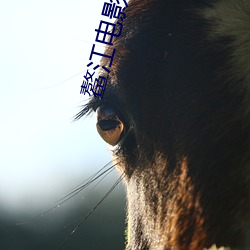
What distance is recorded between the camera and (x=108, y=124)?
2.71 m

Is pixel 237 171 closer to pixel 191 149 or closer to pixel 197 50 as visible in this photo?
pixel 191 149

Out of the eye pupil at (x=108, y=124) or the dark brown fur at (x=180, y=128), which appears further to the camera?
the eye pupil at (x=108, y=124)

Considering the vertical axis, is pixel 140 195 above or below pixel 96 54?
below

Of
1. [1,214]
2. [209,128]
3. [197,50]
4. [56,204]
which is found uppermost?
[197,50]

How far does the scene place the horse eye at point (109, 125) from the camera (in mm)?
2668

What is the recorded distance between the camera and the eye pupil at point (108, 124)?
8.79ft

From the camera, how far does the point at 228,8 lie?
7.51 feet

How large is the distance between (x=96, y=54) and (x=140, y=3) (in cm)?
36

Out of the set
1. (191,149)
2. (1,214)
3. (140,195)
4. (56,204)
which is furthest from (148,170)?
(1,214)

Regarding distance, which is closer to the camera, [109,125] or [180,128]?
[180,128]

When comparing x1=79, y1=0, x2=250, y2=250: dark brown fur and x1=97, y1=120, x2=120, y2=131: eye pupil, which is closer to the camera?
x1=79, y1=0, x2=250, y2=250: dark brown fur

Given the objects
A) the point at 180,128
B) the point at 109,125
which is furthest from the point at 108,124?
the point at 180,128

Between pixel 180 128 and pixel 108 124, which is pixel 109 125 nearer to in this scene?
pixel 108 124

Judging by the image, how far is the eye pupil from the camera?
2.68 m
